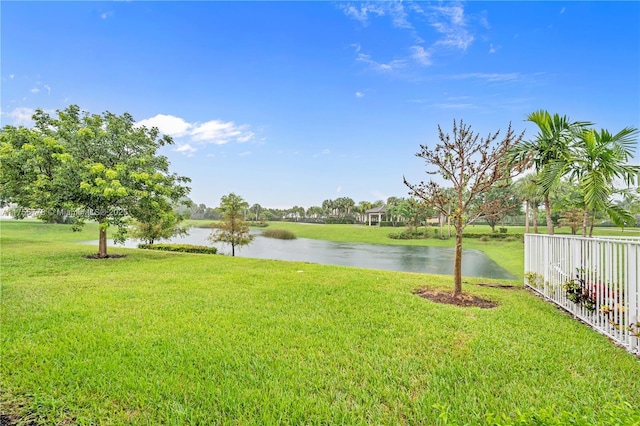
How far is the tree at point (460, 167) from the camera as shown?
15.5 ft

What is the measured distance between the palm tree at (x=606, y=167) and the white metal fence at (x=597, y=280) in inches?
39.3

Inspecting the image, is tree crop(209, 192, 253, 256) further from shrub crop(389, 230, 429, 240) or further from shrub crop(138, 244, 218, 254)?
shrub crop(389, 230, 429, 240)

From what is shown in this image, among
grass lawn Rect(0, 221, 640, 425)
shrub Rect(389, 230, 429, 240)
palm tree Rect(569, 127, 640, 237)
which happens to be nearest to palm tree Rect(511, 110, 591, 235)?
palm tree Rect(569, 127, 640, 237)

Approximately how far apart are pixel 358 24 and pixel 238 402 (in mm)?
10118

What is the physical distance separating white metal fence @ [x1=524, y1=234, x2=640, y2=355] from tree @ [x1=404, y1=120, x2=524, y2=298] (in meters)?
1.38

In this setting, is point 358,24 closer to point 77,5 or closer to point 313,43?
point 313,43

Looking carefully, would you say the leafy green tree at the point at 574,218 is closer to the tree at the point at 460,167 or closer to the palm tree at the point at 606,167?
the palm tree at the point at 606,167

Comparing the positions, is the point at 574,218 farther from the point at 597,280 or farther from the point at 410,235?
the point at 597,280

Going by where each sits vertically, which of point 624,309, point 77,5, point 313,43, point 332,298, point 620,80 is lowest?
point 332,298

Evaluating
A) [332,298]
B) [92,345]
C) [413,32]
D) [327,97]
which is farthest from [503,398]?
[327,97]

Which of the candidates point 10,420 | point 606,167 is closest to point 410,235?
point 606,167

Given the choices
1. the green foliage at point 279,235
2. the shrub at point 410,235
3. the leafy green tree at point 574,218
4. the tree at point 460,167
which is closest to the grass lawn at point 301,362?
the tree at point 460,167

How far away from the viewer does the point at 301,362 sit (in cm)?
255

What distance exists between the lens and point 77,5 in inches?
277
